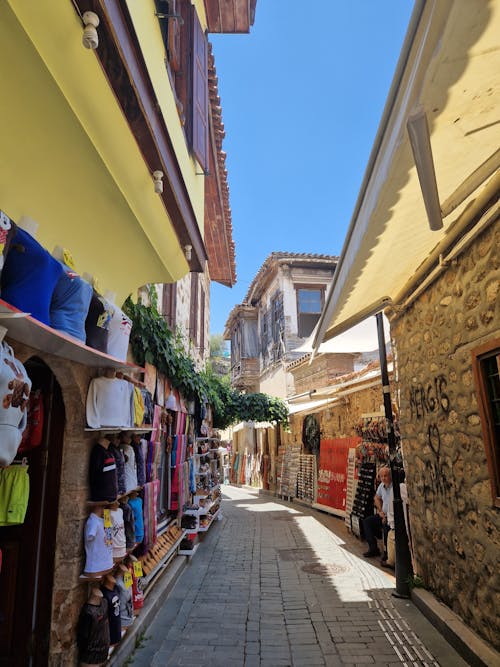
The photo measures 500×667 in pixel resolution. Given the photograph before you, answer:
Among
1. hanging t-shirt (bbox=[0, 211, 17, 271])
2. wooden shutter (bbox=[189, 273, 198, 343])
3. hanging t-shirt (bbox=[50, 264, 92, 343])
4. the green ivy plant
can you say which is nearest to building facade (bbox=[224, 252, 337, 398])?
the green ivy plant

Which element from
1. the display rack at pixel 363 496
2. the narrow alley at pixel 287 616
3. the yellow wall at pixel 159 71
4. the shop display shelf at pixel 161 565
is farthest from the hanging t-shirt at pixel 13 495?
the display rack at pixel 363 496

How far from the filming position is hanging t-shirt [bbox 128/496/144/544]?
4.13 m

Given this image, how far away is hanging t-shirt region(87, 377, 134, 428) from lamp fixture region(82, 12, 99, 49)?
7.34 feet

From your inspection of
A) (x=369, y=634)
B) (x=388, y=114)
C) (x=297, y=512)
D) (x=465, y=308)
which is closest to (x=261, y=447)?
(x=297, y=512)

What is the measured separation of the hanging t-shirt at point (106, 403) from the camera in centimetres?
347

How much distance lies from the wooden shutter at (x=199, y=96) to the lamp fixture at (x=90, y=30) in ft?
11.7

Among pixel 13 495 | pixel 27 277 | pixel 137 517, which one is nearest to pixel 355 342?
pixel 137 517

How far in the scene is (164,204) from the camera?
442 centimetres

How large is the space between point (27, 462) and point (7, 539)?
21.7 inches

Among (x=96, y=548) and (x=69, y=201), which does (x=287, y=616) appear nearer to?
(x=96, y=548)

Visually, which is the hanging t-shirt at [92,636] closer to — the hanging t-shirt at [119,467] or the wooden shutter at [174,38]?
the hanging t-shirt at [119,467]

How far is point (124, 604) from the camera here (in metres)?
3.71

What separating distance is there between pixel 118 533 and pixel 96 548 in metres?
0.30

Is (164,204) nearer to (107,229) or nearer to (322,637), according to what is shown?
(107,229)
